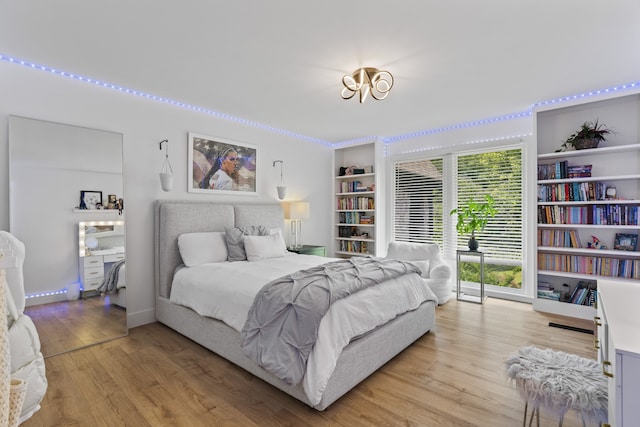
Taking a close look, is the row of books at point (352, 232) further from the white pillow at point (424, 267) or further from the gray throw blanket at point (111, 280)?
→ the gray throw blanket at point (111, 280)

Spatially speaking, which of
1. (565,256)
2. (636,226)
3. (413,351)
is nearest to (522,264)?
(565,256)

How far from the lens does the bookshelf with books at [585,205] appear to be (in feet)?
11.3

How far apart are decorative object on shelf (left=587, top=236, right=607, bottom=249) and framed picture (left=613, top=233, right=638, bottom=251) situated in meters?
0.11

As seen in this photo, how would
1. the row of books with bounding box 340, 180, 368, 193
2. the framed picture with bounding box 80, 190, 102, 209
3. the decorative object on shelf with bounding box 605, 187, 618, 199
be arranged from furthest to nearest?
the row of books with bounding box 340, 180, 368, 193 < the decorative object on shelf with bounding box 605, 187, 618, 199 < the framed picture with bounding box 80, 190, 102, 209

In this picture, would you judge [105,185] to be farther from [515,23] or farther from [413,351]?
[515,23]

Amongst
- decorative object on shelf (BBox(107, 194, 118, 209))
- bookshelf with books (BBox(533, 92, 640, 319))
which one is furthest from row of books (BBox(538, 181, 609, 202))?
decorative object on shelf (BBox(107, 194, 118, 209))

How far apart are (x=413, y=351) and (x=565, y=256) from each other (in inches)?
99.3

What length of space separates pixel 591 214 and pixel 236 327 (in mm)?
4149

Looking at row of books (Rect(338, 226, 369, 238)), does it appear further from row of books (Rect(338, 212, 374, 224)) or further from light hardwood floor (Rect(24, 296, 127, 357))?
light hardwood floor (Rect(24, 296, 127, 357))

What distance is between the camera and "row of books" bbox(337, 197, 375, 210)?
5.47 metres

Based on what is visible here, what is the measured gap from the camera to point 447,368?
248 centimetres

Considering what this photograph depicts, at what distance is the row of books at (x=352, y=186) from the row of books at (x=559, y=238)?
2.70 meters

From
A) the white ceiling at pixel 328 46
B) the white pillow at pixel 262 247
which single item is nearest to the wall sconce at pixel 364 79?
the white ceiling at pixel 328 46

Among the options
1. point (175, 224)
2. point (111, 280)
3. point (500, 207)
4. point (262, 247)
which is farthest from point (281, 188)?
point (500, 207)
